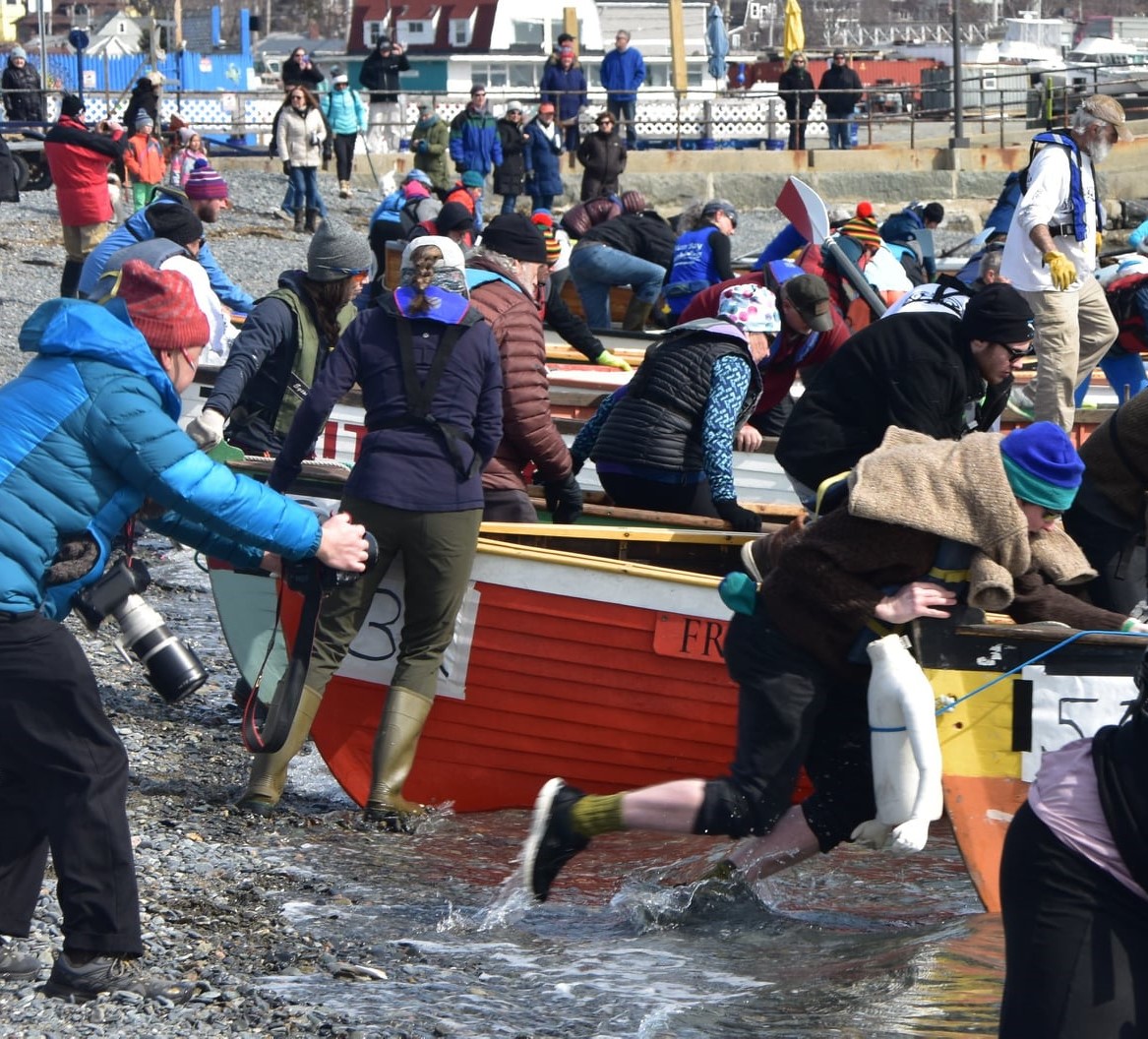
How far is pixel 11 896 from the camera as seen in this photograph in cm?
436

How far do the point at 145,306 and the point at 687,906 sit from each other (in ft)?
8.27

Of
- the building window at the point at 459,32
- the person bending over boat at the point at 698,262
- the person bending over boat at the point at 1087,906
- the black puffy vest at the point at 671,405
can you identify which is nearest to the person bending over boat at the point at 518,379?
the black puffy vest at the point at 671,405

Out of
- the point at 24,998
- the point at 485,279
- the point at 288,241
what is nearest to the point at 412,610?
the point at 485,279

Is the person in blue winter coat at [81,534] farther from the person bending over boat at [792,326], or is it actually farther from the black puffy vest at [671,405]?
the person bending over boat at [792,326]

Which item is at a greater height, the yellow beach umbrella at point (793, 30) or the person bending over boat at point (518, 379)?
the yellow beach umbrella at point (793, 30)

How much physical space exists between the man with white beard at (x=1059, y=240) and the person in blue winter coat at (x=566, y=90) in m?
19.1

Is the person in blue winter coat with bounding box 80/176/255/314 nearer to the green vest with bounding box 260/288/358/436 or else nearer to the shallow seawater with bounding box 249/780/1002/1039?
the green vest with bounding box 260/288/358/436

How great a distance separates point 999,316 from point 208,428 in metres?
3.14

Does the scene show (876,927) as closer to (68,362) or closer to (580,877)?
(580,877)

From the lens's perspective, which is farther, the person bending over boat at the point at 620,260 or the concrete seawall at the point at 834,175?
the concrete seawall at the point at 834,175

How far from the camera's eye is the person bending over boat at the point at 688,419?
266 inches

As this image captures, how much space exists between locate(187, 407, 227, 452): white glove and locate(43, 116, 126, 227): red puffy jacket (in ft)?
26.7

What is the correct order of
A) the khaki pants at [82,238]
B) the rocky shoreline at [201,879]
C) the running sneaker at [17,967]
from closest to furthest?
the rocky shoreline at [201,879], the running sneaker at [17,967], the khaki pants at [82,238]

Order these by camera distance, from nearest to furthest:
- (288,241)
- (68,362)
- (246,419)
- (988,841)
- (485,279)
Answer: (68,362) < (988,841) < (485,279) < (246,419) < (288,241)
